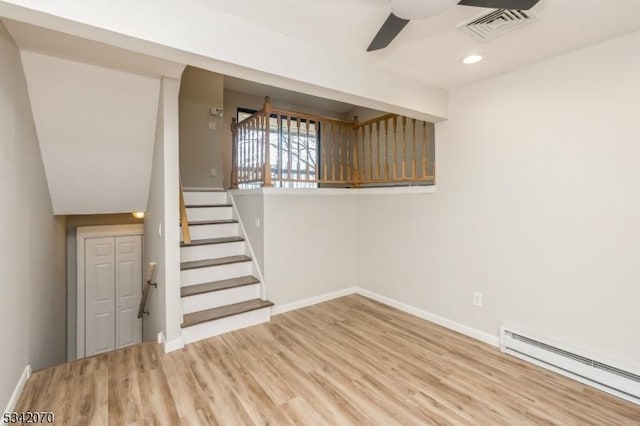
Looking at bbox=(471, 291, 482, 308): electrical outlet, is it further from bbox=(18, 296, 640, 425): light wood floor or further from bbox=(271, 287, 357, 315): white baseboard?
bbox=(271, 287, 357, 315): white baseboard

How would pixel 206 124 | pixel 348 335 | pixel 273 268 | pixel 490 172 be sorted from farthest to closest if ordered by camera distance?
pixel 206 124 < pixel 273 268 < pixel 348 335 < pixel 490 172

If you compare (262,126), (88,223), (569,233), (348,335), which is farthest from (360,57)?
(88,223)

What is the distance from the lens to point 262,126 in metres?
3.76

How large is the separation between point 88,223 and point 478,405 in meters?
5.13

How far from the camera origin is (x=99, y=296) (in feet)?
14.9

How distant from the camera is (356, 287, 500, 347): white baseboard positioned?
288cm

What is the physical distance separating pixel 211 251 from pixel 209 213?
2.24 ft

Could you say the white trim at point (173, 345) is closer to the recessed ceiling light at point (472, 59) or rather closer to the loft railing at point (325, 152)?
the loft railing at point (325, 152)

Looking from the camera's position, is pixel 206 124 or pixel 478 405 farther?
pixel 206 124

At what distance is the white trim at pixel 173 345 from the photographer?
9.06 ft

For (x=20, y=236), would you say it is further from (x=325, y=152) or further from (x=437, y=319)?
(x=437, y=319)

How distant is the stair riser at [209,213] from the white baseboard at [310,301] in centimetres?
148

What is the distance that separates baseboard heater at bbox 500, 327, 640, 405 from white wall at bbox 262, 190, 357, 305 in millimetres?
2049

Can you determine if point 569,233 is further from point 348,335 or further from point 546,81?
point 348,335
